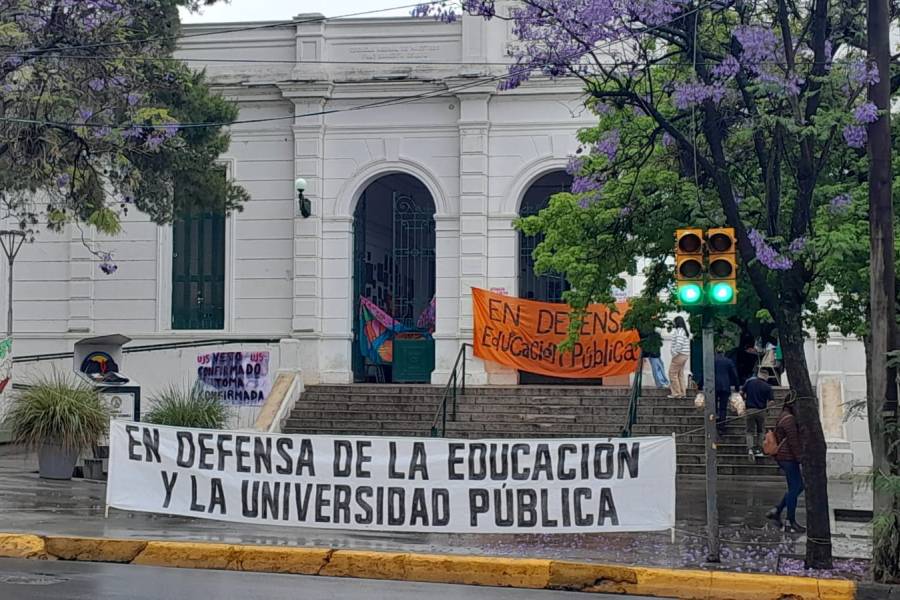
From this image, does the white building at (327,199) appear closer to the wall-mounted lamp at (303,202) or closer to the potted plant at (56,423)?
the wall-mounted lamp at (303,202)

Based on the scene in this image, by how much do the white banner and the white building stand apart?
404 inches

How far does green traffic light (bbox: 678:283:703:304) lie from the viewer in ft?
37.1

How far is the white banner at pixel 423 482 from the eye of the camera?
1216 cm

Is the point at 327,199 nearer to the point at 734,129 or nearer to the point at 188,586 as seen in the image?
the point at 734,129

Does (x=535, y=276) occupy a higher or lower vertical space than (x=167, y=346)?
higher

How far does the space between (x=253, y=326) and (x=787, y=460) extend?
1262cm

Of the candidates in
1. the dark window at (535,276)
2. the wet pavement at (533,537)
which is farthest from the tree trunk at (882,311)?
the dark window at (535,276)

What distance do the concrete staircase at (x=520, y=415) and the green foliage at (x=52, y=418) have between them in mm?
4698

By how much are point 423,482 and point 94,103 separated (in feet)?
28.1

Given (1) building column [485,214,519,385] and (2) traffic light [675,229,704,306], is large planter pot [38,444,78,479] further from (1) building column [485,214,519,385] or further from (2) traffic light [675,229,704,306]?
(2) traffic light [675,229,704,306]

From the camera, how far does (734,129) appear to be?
544 inches

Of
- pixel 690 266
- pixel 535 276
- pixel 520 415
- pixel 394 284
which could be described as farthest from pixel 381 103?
pixel 690 266

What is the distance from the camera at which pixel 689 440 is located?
19.6 meters

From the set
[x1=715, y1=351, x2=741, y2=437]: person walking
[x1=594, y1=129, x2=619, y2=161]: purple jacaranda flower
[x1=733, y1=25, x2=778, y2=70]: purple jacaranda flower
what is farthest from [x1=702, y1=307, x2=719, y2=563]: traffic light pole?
[x1=715, y1=351, x2=741, y2=437]: person walking
